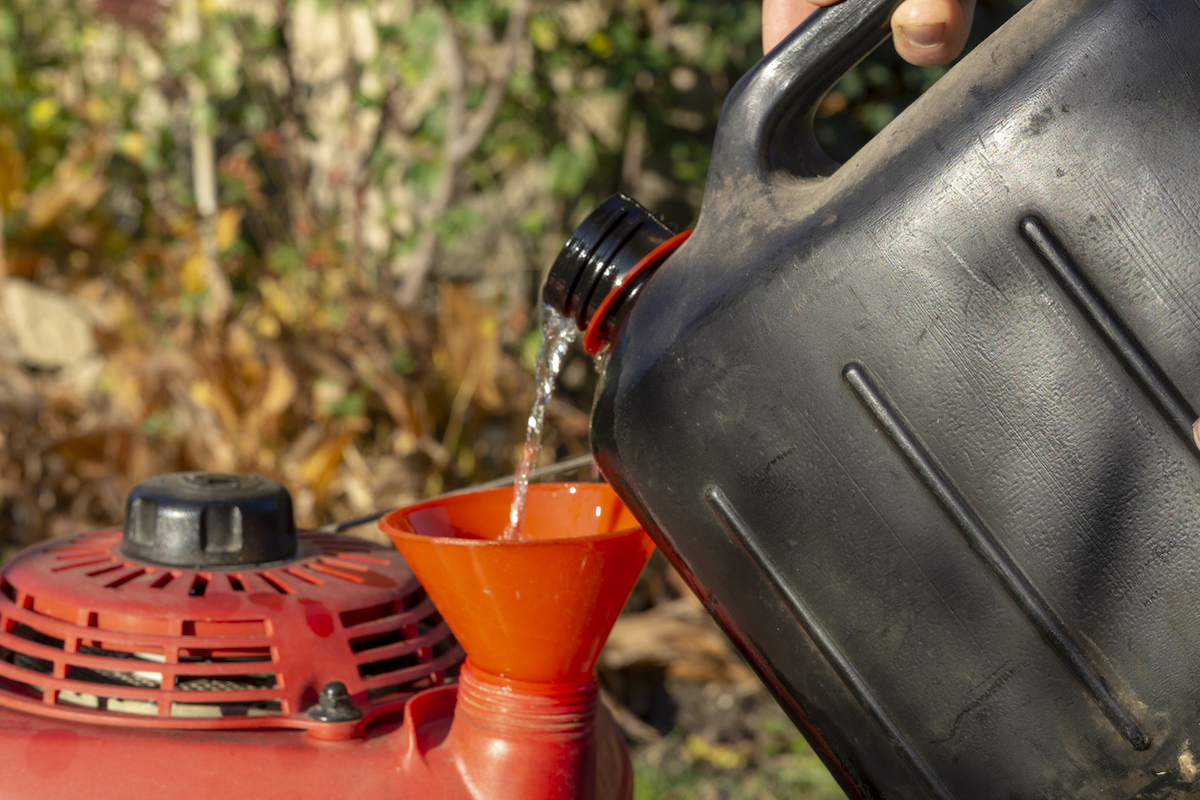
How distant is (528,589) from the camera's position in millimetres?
836

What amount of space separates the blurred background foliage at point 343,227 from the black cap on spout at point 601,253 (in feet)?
5.93

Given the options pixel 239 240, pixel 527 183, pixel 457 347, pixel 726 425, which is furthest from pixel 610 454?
pixel 239 240

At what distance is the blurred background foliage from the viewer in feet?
9.43

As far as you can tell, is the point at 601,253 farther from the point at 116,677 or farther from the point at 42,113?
the point at 42,113

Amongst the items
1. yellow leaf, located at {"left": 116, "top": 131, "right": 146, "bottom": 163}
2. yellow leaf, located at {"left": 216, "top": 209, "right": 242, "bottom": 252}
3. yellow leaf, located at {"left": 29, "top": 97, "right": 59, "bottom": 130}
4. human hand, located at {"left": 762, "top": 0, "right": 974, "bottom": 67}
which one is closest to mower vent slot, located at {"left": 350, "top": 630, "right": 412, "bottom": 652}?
human hand, located at {"left": 762, "top": 0, "right": 974, "bottom": 67}

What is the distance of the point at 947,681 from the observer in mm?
790

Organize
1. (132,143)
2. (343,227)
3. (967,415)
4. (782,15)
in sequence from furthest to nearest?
1. (132,143)
2. (343,227)
3. (782,15)
4. (967,415)

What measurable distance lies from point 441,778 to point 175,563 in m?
0.33

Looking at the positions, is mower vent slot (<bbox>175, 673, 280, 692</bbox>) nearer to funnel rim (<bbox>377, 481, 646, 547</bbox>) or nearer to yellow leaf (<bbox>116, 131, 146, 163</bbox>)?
funnel rim (<bbox>377, 481, 646, 547</bbox>)

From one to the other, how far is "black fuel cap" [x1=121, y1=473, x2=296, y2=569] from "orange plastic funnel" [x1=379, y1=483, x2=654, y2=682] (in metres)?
0.18

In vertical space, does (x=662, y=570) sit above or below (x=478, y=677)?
below

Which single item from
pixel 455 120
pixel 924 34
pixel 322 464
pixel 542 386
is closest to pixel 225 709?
pixel 542 386

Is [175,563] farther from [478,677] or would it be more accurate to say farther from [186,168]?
[186,168]

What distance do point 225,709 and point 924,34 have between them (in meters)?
0.82
